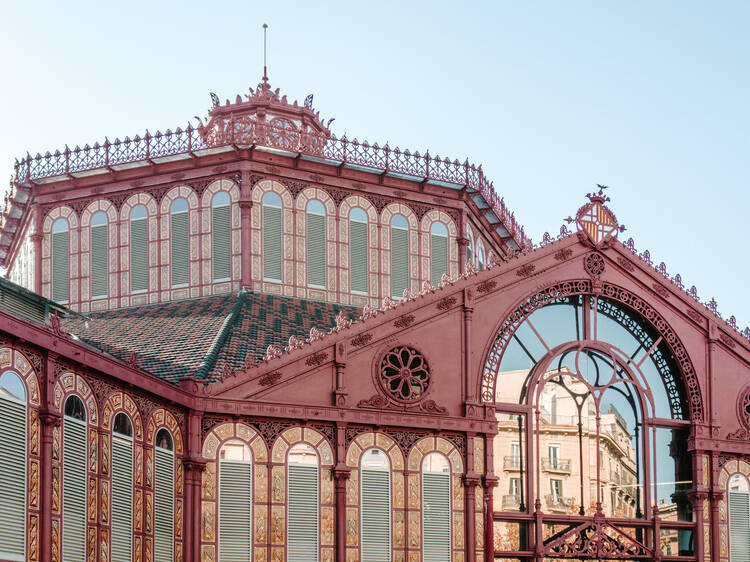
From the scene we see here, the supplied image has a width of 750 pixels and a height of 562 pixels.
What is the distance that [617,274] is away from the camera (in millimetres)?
47656

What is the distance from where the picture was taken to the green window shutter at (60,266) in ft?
170

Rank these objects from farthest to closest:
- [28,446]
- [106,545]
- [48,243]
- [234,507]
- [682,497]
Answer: [48,243], [682,497], [234,507], [106,545], [28,446]

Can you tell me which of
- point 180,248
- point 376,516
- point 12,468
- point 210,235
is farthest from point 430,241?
point 12,468

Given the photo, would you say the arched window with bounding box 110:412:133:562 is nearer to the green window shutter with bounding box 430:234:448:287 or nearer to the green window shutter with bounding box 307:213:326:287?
the green window shutter with bounding box 307:213:326:287

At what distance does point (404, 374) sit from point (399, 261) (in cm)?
905

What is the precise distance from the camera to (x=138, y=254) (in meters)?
51.1

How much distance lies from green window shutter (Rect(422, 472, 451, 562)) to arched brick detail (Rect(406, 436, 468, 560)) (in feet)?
0.43

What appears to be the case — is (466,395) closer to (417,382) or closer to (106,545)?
(417,382)

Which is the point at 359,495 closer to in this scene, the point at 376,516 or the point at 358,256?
the point at 376,516

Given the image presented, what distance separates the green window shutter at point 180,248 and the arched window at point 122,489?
13996mm

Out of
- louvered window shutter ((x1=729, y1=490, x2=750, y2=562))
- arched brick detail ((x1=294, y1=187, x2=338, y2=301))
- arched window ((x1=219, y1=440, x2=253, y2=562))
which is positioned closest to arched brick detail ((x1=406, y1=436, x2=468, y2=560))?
arched window ((x1=219, y1=440, x2=253, y2=562))

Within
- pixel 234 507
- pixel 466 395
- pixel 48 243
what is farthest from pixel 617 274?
pixel 48 243

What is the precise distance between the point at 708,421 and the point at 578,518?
5.59 m

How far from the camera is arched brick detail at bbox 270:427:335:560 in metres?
41.2
